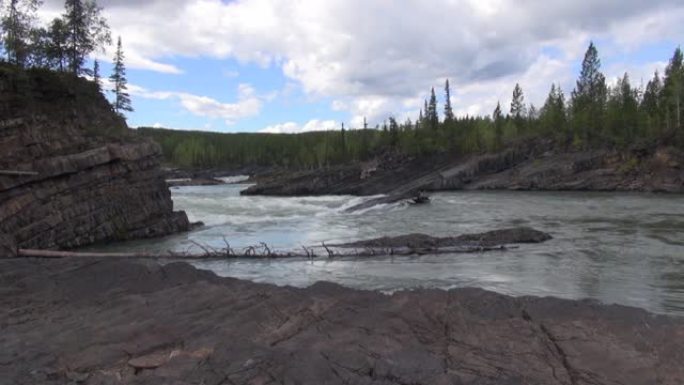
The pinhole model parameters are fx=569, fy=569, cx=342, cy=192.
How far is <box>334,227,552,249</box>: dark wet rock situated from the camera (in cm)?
2833

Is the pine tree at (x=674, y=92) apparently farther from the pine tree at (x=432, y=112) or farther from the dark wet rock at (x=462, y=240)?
the dark wet rock at (x=462, y=240)

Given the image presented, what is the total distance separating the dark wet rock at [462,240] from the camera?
28.3 m

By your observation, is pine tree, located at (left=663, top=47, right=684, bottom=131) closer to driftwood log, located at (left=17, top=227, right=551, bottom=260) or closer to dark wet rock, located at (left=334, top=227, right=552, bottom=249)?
dark wet rock, located at (left=334, top=227, right=552, bottom=249)

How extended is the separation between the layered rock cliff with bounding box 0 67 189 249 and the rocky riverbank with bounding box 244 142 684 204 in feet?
92.0

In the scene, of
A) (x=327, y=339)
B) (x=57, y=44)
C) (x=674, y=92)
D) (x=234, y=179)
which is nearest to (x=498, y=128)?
(x=674, y=92)

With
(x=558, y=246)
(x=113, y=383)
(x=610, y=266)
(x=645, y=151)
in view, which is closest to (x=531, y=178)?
(x=645, y=151)

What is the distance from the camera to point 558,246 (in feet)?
96.5

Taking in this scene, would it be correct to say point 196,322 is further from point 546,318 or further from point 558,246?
point 558,246

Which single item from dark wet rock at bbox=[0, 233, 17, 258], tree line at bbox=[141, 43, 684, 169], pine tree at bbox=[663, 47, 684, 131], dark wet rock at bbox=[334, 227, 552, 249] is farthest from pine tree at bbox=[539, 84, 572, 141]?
dark wet rock at bbox=[0, 233, 17, 258]

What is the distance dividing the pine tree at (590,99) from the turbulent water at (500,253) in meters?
41.3

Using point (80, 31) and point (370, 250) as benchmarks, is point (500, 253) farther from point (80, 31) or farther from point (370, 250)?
point (80, 31)

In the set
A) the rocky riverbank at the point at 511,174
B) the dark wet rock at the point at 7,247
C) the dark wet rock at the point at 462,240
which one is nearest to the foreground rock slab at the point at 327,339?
the dark wet rock at the point at 7,247

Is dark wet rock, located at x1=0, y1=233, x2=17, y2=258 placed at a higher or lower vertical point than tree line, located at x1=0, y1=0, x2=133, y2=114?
lower

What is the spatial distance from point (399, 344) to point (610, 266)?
1673 cm
